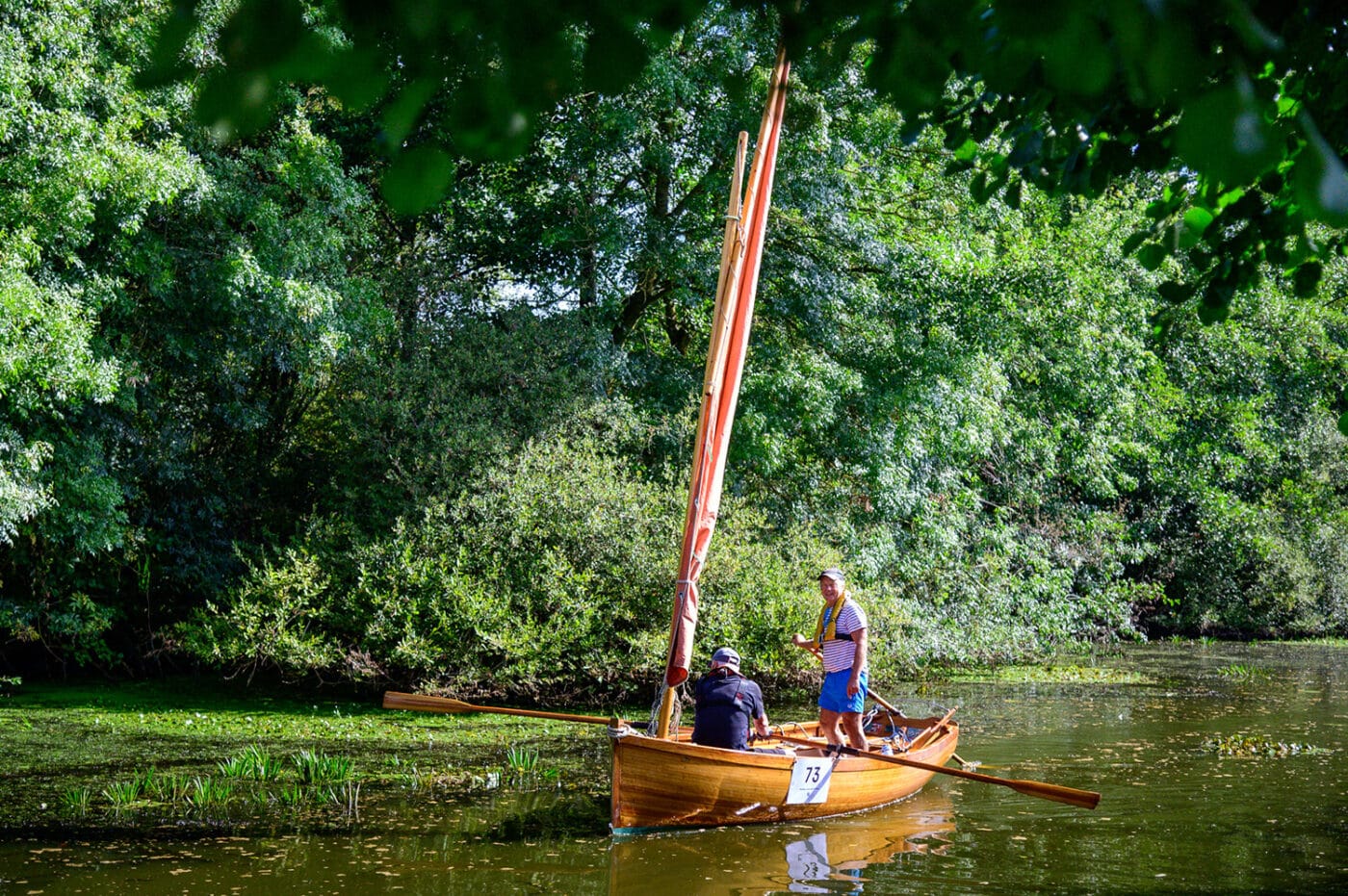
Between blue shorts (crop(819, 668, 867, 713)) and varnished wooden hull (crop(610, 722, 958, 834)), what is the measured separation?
684 millimetres

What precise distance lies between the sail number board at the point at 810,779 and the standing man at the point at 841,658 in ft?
2.29

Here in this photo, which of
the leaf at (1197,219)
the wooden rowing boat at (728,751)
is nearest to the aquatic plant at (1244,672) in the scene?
the wooden rowing boat at (728,751)

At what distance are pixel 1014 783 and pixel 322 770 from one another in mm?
5182

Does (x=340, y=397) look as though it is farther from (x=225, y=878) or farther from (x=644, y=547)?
(x=225, y=878)

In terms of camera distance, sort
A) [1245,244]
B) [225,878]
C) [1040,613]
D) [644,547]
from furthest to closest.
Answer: [1040,613], [644,547], [225,878], [1245,244]

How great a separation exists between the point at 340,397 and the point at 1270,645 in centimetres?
2149

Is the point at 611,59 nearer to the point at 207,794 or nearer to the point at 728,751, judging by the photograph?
the point at 728,751

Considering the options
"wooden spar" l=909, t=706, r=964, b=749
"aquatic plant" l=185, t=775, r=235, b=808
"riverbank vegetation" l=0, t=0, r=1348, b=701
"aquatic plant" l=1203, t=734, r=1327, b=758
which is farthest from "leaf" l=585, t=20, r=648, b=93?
"aquatic plant" l=1203, t=734, r=1327, b=758

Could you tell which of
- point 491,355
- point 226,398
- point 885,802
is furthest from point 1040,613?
point 226,398

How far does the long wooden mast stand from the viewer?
880cm

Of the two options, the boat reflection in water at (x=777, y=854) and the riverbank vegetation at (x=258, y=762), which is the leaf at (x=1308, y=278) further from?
the riverbank vegetation at (x=258, y=762)

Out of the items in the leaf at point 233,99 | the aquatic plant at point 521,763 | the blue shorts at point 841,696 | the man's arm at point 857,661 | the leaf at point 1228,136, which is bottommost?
the aquatic plant at point 521,763

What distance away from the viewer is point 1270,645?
2669 centimetres

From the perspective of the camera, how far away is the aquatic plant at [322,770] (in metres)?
9.09
